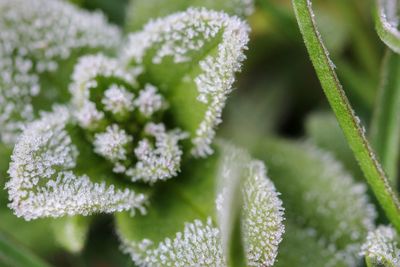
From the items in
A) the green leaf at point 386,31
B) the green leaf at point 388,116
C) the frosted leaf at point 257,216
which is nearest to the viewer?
the frosted leaf at point 257,216

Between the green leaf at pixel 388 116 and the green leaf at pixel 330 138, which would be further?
the green leaf at pixel 330 138

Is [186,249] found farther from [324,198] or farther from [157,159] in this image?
[324,198]

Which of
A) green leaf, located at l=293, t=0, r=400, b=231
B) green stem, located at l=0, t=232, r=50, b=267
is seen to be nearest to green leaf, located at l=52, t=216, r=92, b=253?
green stem, located at l=0, t=232, r=50, b=267

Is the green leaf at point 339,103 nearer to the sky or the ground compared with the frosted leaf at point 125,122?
nearer to the sky

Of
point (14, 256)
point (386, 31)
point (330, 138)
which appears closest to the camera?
point (386, 31)

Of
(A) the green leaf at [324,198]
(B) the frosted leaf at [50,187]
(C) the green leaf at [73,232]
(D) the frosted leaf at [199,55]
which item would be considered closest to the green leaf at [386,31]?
(D) the frosted leaf at [199,55]

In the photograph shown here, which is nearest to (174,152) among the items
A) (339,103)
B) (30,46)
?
(339,103)

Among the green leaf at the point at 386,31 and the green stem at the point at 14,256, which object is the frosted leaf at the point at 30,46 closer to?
the green stem at the point at 14,256
